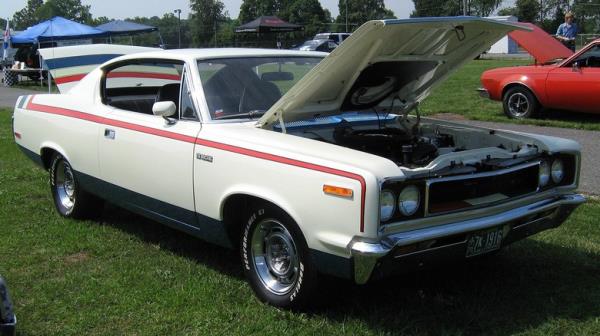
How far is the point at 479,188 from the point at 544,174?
643mm

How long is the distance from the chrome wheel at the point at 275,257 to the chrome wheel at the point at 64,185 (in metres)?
2.48

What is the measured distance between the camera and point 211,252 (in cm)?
488

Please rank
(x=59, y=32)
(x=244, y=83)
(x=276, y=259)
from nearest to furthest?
(x=276, y=259)
(x=244, y=83)
(x=59, y=32)

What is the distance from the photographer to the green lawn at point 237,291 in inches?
142

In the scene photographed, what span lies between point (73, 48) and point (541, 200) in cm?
659

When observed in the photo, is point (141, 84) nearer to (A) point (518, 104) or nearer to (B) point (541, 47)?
(A) point (518, 104)

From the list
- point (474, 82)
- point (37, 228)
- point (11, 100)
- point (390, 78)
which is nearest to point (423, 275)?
point (390, 78)

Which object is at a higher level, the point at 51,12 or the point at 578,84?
the point at 51,12

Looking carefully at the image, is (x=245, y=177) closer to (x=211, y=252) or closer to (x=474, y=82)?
(x=211, y=252)

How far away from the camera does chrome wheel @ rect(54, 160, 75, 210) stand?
5730 millimetres

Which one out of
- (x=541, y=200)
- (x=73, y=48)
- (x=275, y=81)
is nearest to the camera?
(x=541, y=200)

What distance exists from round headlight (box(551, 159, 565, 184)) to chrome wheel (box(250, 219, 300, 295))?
174cm

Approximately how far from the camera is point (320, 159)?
3383 millimetres

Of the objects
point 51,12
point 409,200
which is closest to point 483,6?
point 409,200
